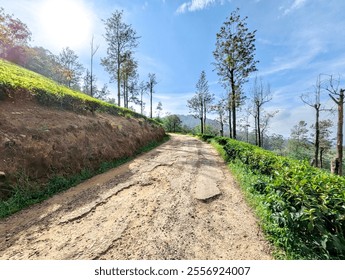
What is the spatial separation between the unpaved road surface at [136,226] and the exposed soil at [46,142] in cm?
125

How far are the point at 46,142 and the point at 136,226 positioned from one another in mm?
4985

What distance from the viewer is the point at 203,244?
3031mm

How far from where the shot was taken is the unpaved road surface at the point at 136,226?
2.83 m

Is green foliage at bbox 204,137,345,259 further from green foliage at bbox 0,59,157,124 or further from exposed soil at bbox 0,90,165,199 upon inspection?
A: green foliage at bbox 0,59,157,124

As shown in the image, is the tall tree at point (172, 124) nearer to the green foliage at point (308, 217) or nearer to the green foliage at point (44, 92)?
the green foliage at point (44, 92)

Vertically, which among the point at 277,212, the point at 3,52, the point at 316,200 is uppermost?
the point at 3,52

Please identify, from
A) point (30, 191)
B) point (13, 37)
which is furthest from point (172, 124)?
point (30, 191)

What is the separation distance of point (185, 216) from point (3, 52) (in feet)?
124

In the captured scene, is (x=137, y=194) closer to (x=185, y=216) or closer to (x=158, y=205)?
(x=158, y=205)

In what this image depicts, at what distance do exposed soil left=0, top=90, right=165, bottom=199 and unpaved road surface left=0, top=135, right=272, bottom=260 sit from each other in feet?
4.09

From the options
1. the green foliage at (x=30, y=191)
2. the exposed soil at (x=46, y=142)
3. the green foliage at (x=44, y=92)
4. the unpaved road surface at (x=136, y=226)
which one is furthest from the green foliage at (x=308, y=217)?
the green foliage at (x=44, y=92)

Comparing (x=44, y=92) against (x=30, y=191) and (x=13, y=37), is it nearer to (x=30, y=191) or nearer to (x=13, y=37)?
(x=30, y=191)

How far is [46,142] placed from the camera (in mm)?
6109

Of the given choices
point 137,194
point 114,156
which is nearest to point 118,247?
point 137,194
